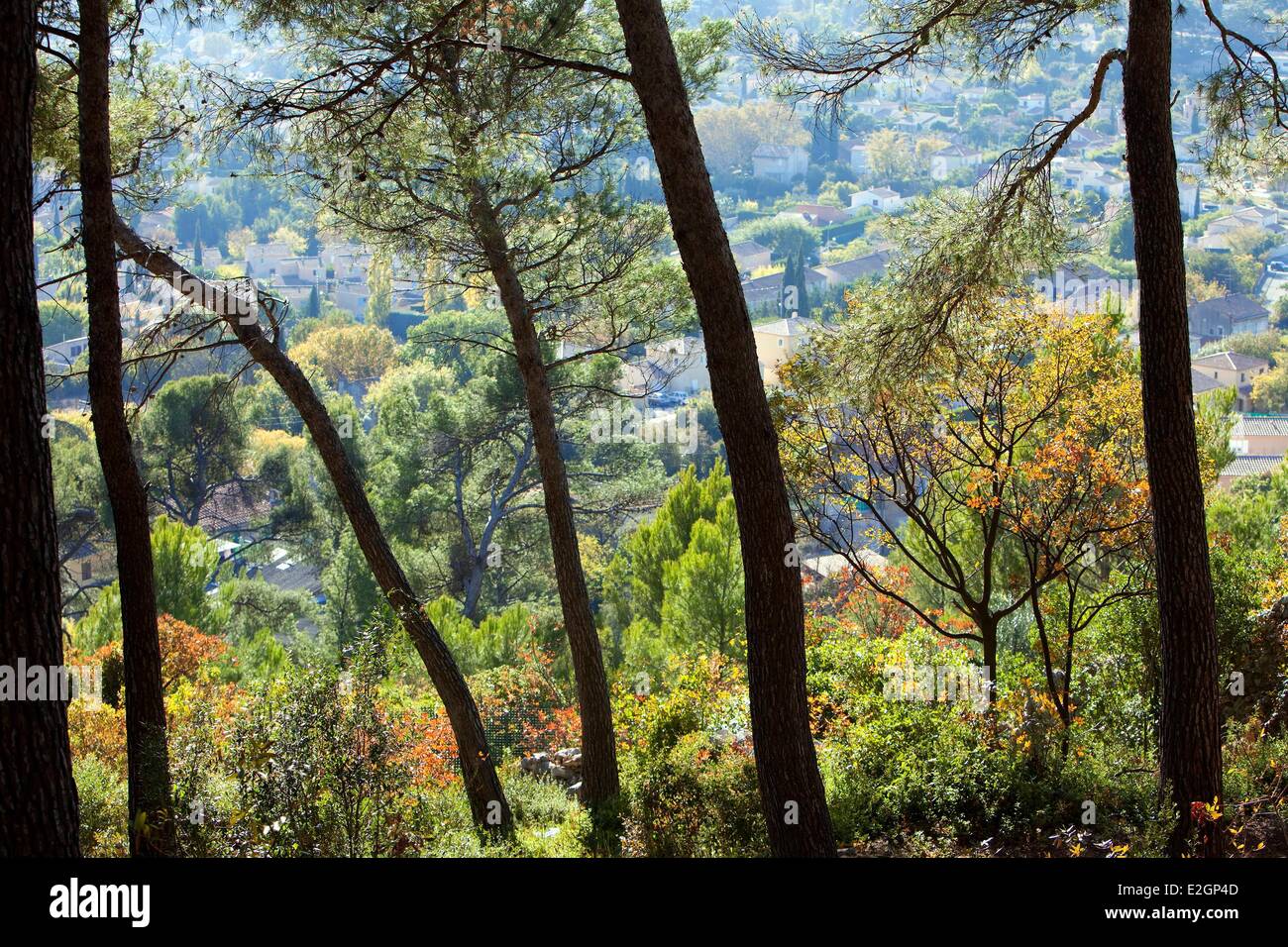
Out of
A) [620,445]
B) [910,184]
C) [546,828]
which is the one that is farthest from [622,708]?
[910,184]

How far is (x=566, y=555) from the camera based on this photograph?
23.5 ft

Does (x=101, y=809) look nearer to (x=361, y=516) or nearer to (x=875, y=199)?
(x=361, y=516)

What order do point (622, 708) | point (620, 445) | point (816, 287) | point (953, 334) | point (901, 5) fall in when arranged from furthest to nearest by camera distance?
point (816, 287) → point (620, 445) → point (622, 708) → point (953, 334) → point (901, 5)

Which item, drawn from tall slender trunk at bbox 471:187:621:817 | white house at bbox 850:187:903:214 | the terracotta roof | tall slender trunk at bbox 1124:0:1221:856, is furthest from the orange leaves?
white house at bbox 850:187:903:214

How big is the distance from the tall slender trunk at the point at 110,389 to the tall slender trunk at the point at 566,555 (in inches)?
110

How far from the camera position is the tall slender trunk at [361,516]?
17.9 ft

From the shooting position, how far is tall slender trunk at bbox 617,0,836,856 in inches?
150

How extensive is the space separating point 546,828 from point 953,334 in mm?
4155

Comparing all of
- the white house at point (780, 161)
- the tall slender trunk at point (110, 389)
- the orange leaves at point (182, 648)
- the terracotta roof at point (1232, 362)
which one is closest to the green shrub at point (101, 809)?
the tall slender trunk at point (110, 389)

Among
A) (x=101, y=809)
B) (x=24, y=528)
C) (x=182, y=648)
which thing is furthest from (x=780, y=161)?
(x=24, y=528)

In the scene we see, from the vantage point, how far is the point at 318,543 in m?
27.3

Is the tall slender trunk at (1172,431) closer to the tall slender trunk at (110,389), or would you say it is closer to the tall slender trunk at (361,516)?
the tall slender trunk at (361,516)

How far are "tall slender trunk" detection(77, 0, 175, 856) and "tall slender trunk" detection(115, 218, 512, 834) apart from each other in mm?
564
